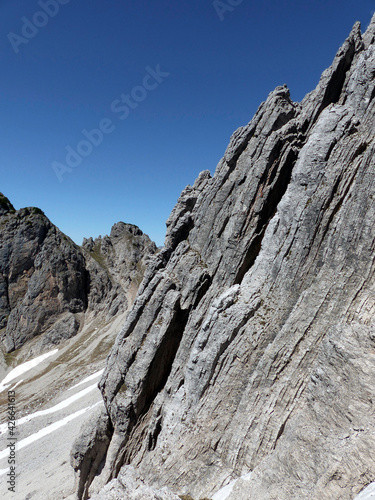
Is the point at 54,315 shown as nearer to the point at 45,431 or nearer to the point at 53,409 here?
the point at 53,409

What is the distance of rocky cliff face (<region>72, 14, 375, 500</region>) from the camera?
14.4 meters

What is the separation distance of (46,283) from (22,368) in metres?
31.8

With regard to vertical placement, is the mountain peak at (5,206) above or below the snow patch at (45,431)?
above

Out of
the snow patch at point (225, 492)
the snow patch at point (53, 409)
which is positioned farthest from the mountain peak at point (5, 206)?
the snow patch at point (225, 492)

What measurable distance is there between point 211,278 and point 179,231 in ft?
28.5

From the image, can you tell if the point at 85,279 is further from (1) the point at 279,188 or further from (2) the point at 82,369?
(1) the point at 279,188

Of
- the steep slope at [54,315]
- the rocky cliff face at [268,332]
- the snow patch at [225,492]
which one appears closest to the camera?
the rocky cliff face at [268,332]

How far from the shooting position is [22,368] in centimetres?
8506

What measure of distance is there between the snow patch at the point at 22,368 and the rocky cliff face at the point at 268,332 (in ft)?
237

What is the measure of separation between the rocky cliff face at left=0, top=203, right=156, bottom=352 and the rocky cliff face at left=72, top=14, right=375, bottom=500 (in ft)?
269

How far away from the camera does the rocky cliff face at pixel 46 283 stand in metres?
98.4

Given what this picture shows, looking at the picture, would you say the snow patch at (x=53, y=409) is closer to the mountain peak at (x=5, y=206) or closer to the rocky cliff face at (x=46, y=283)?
the rocky cliff face at (x=46, y=283)

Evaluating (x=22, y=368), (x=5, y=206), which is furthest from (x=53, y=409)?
(x=5, y=206)

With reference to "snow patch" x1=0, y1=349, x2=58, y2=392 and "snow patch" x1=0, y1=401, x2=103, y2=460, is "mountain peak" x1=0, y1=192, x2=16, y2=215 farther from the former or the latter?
"snow patch" x1=0, y1=401, x2=103, y2=460
